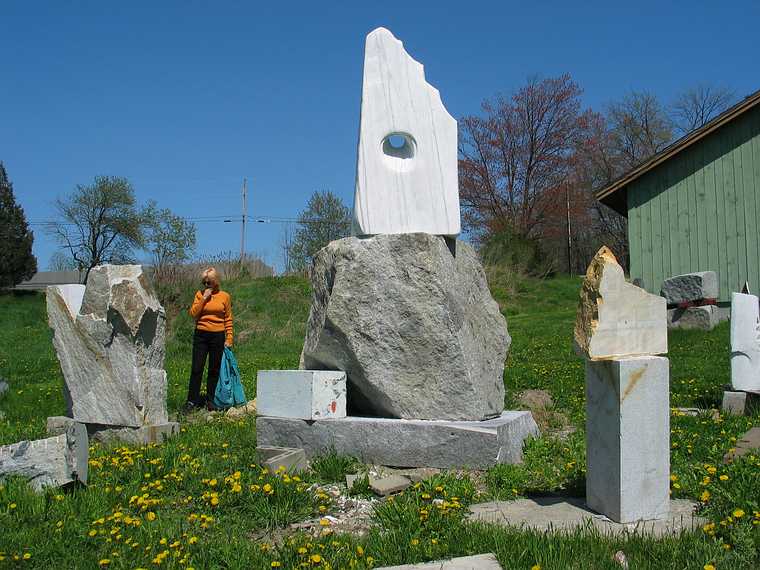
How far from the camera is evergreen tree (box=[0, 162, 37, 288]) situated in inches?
1331

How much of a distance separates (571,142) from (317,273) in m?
30.4

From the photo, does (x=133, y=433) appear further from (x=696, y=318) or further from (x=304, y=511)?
(x=696, y=318)

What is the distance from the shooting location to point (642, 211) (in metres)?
15.8

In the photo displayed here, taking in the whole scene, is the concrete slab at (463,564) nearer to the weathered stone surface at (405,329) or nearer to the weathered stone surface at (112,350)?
the weathered stone surface at (405,329)

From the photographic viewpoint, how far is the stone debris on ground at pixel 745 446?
5.32 m

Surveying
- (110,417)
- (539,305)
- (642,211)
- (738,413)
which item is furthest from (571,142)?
(110,417)

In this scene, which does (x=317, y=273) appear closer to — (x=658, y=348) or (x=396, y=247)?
(x=396, y=247)

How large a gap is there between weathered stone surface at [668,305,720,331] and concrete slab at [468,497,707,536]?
10480mm

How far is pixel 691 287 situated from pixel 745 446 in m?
9.53

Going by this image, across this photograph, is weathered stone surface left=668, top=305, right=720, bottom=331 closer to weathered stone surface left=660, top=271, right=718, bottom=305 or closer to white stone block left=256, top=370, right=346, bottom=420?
weathered stone surface left=660, top=271, right=718, bottom=305

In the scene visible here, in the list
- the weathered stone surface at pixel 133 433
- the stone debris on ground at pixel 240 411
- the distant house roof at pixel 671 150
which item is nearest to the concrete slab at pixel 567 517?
the weathered stone surface at pixel 133 433

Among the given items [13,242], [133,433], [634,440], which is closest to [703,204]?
[634,440]

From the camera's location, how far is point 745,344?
26.0 ft

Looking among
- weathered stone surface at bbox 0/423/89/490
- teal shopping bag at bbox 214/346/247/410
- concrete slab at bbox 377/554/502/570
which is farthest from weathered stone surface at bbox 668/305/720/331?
weathered stone surface at bbox 0/423/89/490
